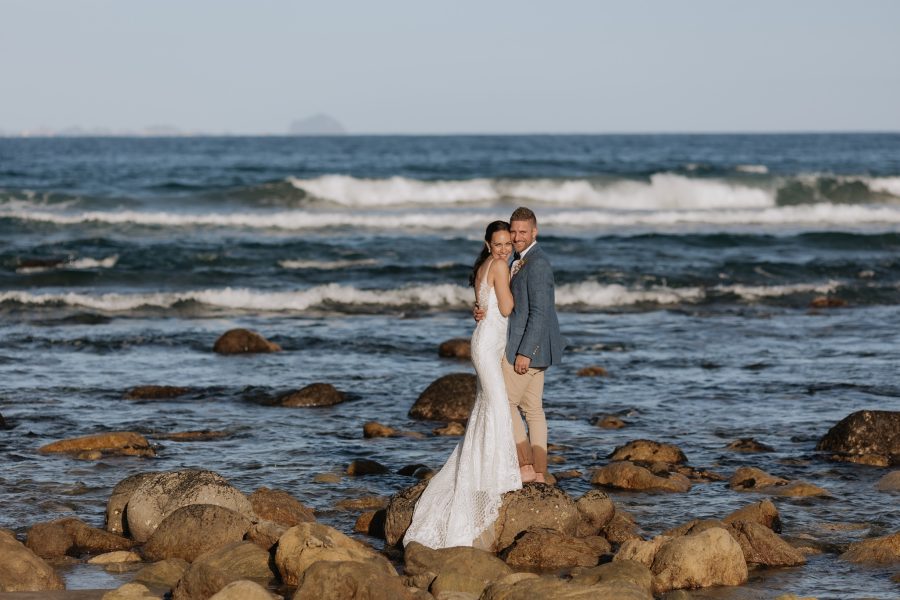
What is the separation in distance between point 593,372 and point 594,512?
20.6 feet

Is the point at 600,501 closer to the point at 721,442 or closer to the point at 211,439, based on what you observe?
the point at 721,442

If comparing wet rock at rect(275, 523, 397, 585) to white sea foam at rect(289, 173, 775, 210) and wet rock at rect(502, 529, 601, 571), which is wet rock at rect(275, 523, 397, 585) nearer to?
wet rock at rect(502, 529, 601, 571)

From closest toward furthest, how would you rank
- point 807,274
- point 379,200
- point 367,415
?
point 367,415 → point 807,274 → point 379,200

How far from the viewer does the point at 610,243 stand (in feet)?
96.0

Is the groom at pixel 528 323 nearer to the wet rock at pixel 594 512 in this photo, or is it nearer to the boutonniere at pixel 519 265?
the boutonniere at pixel 519 265

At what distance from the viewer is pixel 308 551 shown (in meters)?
6.91

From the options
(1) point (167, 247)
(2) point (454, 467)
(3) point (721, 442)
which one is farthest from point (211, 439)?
(1) point (167, 247)

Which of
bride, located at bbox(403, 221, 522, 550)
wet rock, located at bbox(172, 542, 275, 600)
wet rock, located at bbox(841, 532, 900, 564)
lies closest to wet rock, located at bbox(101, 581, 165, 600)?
wet rock, located at bbox(172, 542, 275, 600)

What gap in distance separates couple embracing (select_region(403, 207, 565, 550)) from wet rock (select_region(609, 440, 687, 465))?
72.1 inches

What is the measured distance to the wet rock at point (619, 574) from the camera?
666 cm

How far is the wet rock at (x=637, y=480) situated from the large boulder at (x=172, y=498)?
2868 mm

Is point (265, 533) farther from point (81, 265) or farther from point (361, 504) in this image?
point (81, 265)

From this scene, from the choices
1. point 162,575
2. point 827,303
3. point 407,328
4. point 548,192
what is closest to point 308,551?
point 162,575

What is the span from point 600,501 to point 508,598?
211cm
